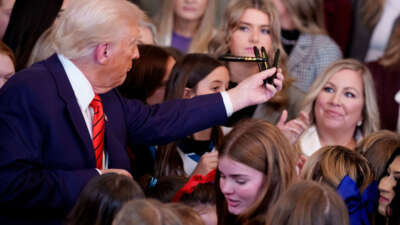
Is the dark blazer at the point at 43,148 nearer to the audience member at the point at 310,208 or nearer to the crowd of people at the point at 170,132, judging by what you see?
the crowd of people at the point at 170,132

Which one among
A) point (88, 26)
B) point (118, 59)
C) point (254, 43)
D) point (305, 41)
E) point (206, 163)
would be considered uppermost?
point (88, 26)

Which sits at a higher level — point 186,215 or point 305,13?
point 305,13

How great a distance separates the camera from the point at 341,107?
3754mm

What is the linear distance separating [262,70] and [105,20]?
0.77 meters

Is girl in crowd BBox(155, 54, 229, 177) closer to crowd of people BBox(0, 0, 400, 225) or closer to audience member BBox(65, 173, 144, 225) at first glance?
crowd of people BBox(0, 0, 400, 225)

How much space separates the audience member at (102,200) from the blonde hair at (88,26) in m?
0.71

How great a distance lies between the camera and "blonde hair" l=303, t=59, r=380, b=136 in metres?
3.83

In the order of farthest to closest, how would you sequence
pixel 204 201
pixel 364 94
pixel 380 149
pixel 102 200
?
pixel 364 94
pixel 380 149
pixel 204 201
pixel 102 200

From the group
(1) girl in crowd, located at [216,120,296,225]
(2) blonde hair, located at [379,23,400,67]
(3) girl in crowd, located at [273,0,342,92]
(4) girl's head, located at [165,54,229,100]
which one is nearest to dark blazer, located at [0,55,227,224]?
(1) girl in crowd, located at [216,120,296,225]

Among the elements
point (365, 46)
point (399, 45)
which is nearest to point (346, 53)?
point (365, 46)

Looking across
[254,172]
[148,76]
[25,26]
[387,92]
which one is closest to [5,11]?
[25,26]

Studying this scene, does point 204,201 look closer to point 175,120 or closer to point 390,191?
point 175,120

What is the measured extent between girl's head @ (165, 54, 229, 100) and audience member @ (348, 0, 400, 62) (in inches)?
67.4

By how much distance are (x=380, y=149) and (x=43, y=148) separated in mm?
1625
